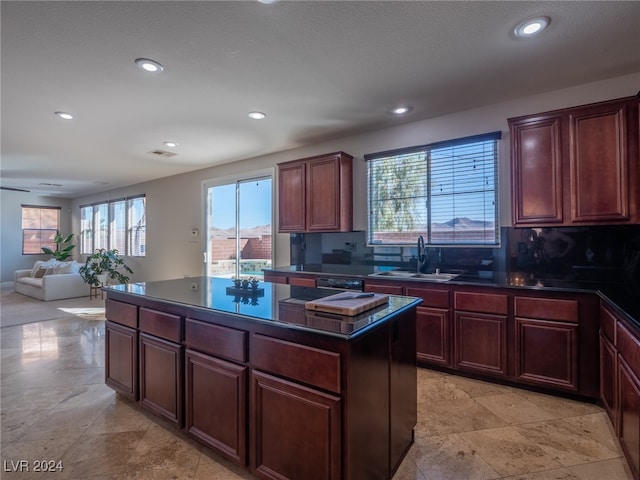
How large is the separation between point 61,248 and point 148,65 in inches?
386

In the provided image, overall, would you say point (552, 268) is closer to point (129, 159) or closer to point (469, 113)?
point (469, 113)

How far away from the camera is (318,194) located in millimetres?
4016

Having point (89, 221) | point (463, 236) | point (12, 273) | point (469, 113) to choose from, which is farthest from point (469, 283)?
point (12, 273)

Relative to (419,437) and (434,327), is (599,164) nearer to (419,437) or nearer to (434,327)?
(434,327)

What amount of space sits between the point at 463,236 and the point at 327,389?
2.64 metres

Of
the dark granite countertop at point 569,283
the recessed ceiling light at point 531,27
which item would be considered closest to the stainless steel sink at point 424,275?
the dark granite countertop at point 569,283

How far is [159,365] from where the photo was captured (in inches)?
80.7

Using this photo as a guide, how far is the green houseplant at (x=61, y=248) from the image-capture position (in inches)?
336

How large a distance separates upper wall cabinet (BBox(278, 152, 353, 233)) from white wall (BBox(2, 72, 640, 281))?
230 mm

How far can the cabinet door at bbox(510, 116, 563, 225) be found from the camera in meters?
2.66

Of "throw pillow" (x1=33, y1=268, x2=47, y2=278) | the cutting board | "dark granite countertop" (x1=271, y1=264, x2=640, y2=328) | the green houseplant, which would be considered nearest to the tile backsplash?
"dark granite countertop" (x1=271, y1=264, x2=640, y2=328)

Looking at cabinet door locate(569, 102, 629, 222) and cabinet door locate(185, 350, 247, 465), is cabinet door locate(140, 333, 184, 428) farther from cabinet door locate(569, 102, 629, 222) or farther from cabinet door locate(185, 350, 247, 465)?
cabinet door locate(569, 102, 629, 222)

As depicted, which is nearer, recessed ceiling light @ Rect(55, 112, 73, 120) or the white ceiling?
the white ceiling

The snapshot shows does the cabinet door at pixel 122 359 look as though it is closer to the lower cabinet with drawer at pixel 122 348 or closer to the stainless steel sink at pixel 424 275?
the lower cabinet with drawer at pixel 122 348
